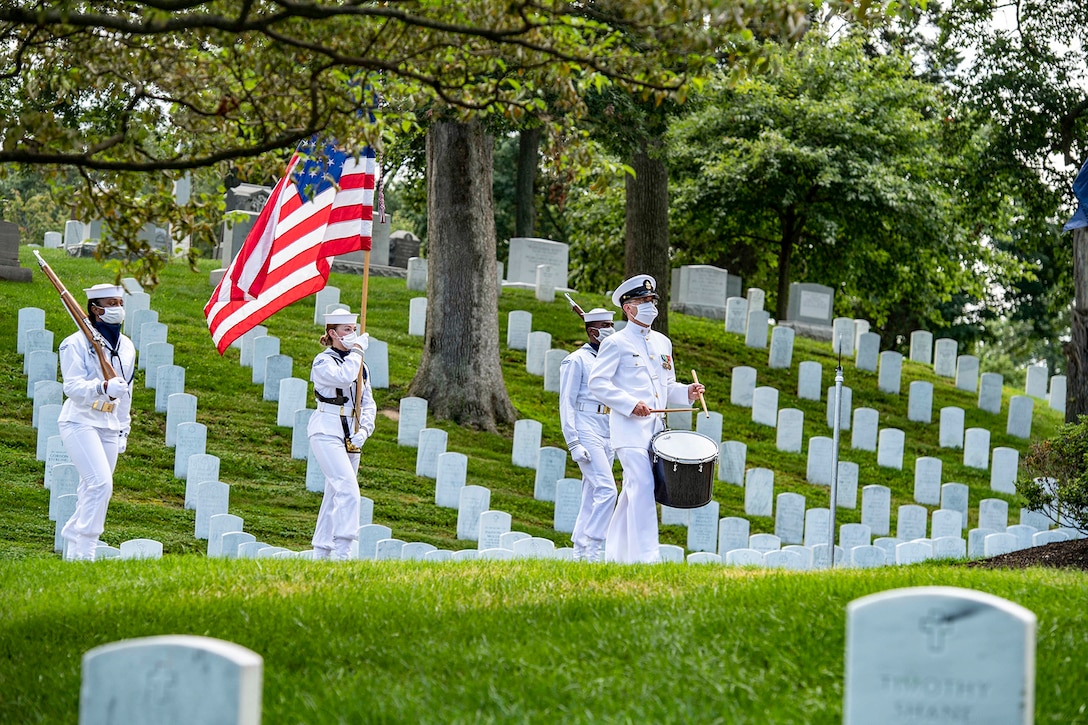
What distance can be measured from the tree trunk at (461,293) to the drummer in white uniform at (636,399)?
22.8ft

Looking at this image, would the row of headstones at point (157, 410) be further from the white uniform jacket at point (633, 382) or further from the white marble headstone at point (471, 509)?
the white uniform jacket at point (633, 382)

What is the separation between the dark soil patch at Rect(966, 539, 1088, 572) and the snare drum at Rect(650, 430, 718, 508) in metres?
1.97

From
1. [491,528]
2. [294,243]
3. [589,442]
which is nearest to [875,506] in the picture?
[589,442]

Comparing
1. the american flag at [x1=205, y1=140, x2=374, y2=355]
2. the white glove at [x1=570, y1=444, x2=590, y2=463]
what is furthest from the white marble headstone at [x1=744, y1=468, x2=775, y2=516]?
the american flag at [x1=205, y1=140, x2=374, y2=355]

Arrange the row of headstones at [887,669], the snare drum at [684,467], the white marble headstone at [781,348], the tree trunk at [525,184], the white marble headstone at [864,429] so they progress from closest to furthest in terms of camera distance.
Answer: the row of headstones at [887,669] → the snare drum at [684,467] → the white marble headstone at [864,429] → the white marble headstone at [781,348] → the tree trunk at [525,184]

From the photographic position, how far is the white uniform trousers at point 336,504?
10898mm

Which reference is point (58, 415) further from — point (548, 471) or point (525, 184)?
point (525, 184)

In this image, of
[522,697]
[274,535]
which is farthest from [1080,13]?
[522,697]

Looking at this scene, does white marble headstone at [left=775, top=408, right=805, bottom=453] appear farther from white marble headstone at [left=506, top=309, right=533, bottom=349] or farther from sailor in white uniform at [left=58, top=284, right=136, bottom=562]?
sailor in white uniform at [left=58, top=284, right=136, bottom=562]

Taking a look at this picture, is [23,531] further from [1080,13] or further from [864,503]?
[1080,13]

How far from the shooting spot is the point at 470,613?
252 inches

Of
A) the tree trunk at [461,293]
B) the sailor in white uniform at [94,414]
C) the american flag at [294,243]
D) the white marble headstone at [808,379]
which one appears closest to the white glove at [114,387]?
the sailor in white uniform at [94,414]

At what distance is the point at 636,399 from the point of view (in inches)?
403

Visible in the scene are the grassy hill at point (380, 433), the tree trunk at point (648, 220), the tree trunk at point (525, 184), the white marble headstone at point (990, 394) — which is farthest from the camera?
the tree trunk at point (525, 184)
